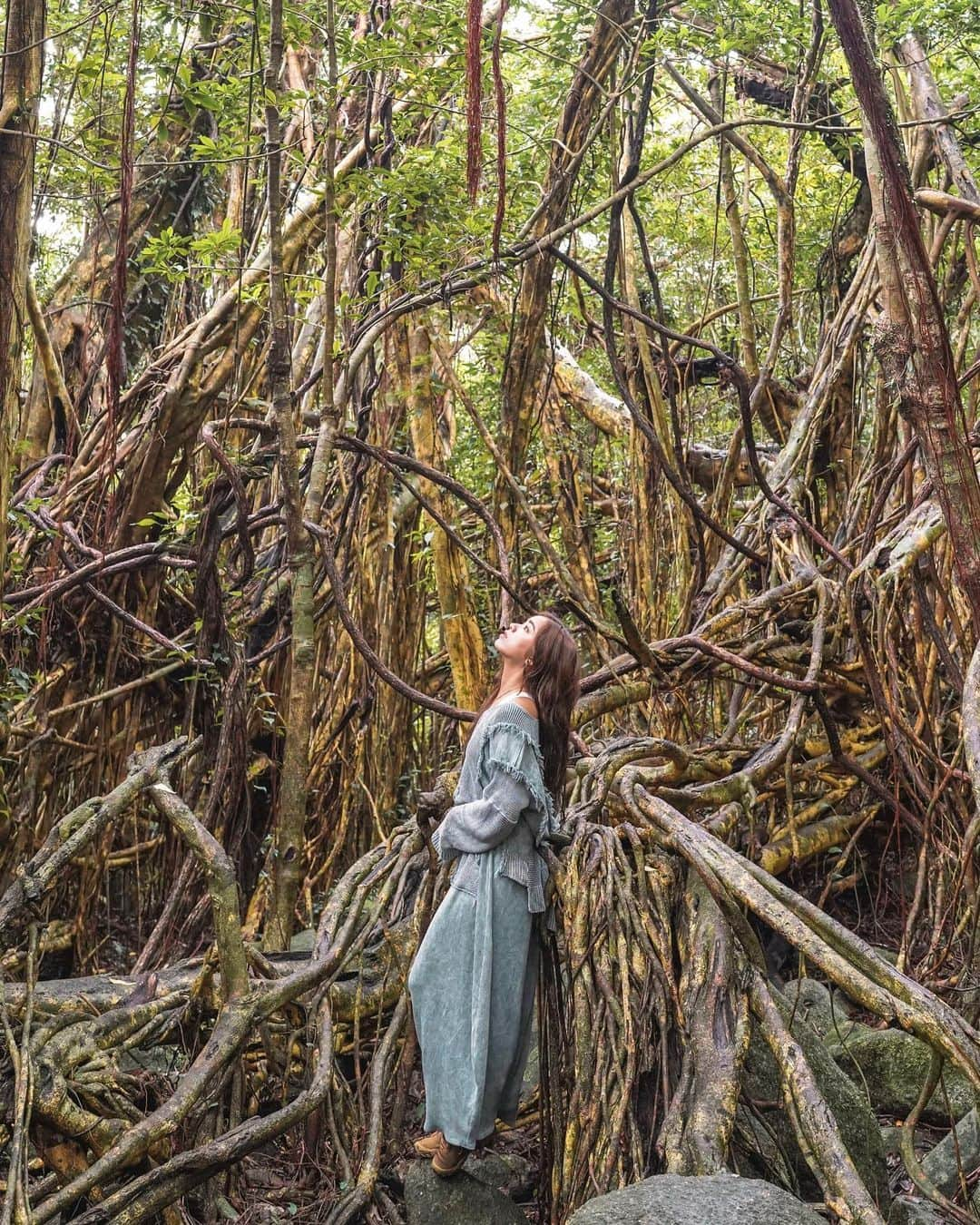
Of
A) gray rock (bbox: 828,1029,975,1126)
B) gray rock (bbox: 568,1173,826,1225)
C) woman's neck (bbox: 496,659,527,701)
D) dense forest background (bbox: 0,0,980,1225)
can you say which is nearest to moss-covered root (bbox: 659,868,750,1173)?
dense forest background (bbox: 0,0,980,1225)

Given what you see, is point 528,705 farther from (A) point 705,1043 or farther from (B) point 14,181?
(B) point 14,181

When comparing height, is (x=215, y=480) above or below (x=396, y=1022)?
above

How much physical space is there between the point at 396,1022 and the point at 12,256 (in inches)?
76.5

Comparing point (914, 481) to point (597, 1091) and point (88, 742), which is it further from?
point (88, 742)

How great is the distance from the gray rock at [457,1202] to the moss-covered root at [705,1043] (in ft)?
2.01

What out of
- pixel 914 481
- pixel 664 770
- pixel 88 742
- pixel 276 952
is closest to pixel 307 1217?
pixel 276 952

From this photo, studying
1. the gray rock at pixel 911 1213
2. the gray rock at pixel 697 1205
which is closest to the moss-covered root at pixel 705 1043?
the gray rock at pixel 697 1205

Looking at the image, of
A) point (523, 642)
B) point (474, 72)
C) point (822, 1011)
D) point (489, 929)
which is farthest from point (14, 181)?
point (822, 1011)

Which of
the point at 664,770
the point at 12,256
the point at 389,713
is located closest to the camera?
the point at 12,256

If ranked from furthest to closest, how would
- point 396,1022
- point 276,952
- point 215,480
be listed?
1. point 215,480
2. point 276,952
3. point 396,1022

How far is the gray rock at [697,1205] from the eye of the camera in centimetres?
174

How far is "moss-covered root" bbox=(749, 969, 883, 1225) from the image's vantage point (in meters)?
1.88

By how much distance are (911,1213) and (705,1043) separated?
0.81 m

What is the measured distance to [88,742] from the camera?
441 cm
